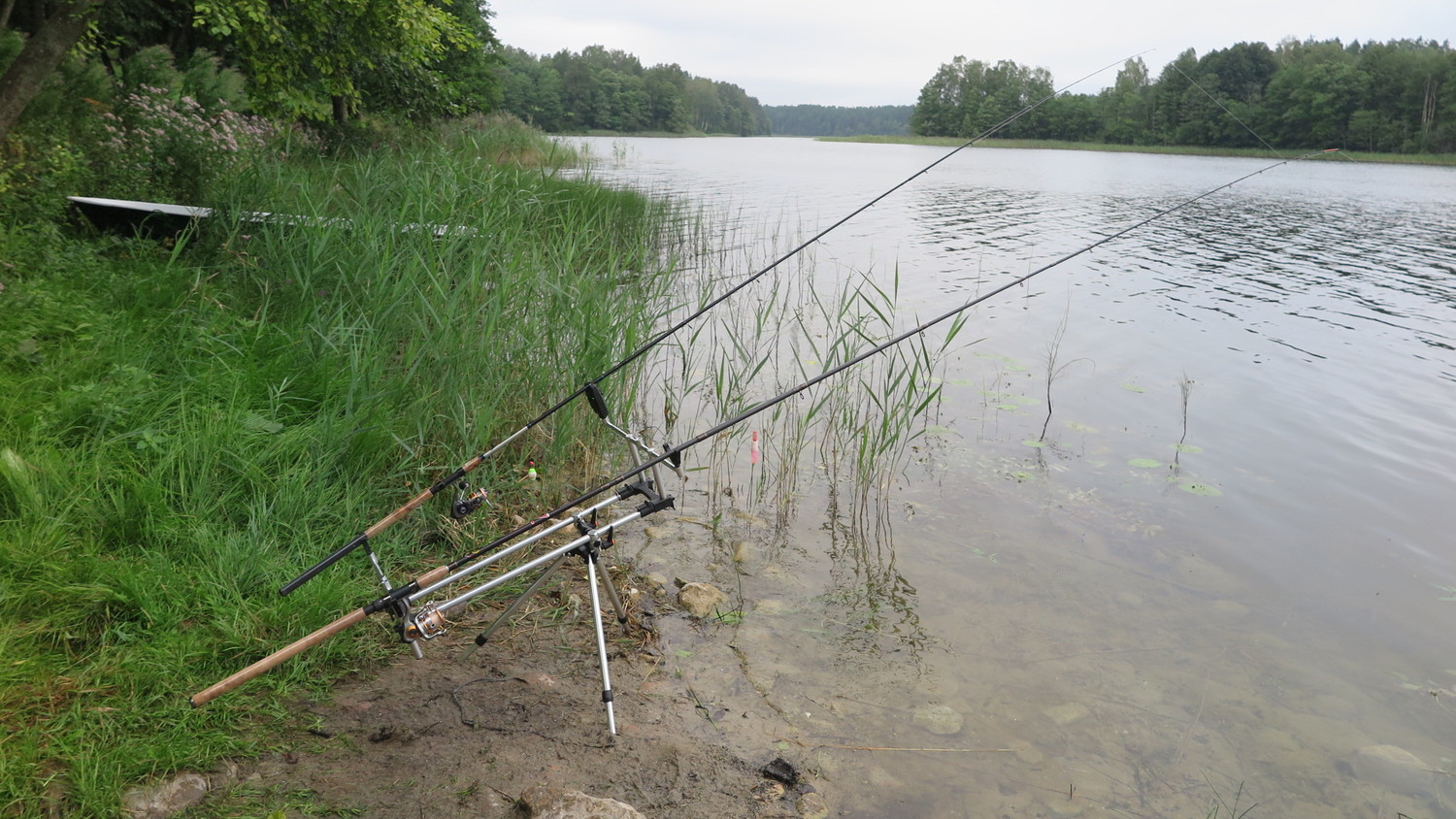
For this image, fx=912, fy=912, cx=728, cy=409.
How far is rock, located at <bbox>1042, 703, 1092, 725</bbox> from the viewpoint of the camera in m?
3.51

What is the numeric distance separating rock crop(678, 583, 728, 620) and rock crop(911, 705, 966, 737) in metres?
1.05

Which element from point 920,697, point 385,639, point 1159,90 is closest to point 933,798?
point 920,697

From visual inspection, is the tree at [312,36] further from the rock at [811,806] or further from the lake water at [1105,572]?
the rock at [811,806]

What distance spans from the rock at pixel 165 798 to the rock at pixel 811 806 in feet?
5.53

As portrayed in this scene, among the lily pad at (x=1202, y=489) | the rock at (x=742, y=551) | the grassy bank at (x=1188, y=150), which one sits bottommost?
the lily pad at (x=1202, y=489)

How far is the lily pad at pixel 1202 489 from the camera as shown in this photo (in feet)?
19.3

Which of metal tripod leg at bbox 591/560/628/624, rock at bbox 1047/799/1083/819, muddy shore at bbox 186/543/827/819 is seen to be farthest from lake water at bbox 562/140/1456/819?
metal tripod leg at bbox 591/560/628/624

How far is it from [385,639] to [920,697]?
6.69ft

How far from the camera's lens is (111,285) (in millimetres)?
5230

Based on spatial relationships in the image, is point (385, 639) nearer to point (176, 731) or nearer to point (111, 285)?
point (176, 731)

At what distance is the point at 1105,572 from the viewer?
4816 mm

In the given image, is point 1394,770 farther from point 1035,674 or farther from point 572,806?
point 572,806

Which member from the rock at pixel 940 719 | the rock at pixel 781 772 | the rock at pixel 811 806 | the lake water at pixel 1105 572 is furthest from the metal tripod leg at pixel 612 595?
the rock at pixel 940 719

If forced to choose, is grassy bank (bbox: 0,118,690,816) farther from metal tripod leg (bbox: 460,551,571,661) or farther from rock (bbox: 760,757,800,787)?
rock (bbox: 760,757,800,787)
